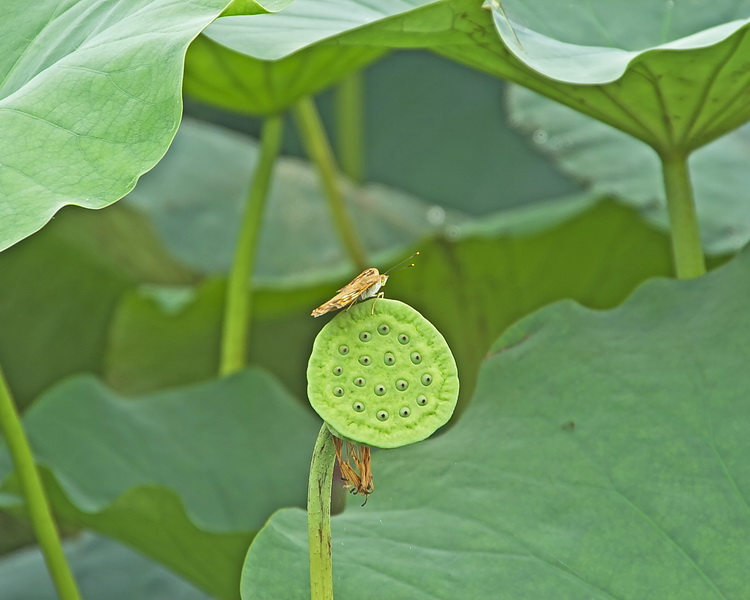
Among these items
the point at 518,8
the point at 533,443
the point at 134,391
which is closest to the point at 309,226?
the point at 134,391

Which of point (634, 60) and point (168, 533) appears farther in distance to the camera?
point (168, 533)

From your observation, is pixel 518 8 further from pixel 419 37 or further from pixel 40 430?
pixel 40 430

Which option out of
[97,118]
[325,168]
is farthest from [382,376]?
[325,168]

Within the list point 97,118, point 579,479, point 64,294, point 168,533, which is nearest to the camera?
point 97,118

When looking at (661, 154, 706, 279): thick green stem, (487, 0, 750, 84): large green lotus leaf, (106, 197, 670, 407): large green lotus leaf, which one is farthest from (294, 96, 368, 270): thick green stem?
(661, 154, 706, 279): thick green stem

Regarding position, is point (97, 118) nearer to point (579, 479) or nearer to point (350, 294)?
point (350, 294)

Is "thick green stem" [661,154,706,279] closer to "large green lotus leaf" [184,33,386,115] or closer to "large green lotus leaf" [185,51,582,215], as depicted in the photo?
"large green lotus leaf" [184,33,386,115]
